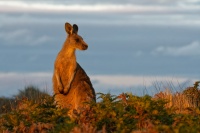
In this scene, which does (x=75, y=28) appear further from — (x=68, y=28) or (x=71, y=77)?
(x=71, y=77)

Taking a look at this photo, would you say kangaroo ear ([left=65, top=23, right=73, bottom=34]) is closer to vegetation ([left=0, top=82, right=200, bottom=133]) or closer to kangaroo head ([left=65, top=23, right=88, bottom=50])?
kangaroo head ([left=65, top=23, right=88, bottom=50])

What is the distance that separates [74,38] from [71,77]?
1.11 metres

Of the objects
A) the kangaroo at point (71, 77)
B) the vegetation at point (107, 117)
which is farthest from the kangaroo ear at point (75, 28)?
the vegetation at point (107, 117)

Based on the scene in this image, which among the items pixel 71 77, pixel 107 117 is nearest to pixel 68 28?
pixel 71 77

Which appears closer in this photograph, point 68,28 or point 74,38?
point 74,38

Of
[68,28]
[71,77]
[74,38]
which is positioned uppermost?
[68,28]

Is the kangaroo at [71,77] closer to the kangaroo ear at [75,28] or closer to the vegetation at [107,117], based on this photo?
the kangaroo ear at [75,28]

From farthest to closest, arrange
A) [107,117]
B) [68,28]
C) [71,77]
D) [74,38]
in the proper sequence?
[68,28]
[74,38]
[71,77]
[107,117]

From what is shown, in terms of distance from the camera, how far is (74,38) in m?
14.5

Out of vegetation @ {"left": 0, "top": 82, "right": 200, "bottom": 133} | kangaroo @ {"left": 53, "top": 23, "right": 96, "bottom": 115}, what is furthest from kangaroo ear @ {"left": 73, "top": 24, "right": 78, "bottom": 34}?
vegetation @ {"left": 0, "top": 82, "right": 200, "bottom": 133}

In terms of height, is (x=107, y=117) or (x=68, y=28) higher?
(x=68, y=28)

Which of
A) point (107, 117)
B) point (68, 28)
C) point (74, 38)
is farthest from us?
point (68, 28)

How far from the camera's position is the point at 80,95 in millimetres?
13570

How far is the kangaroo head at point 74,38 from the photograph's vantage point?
1435cm
